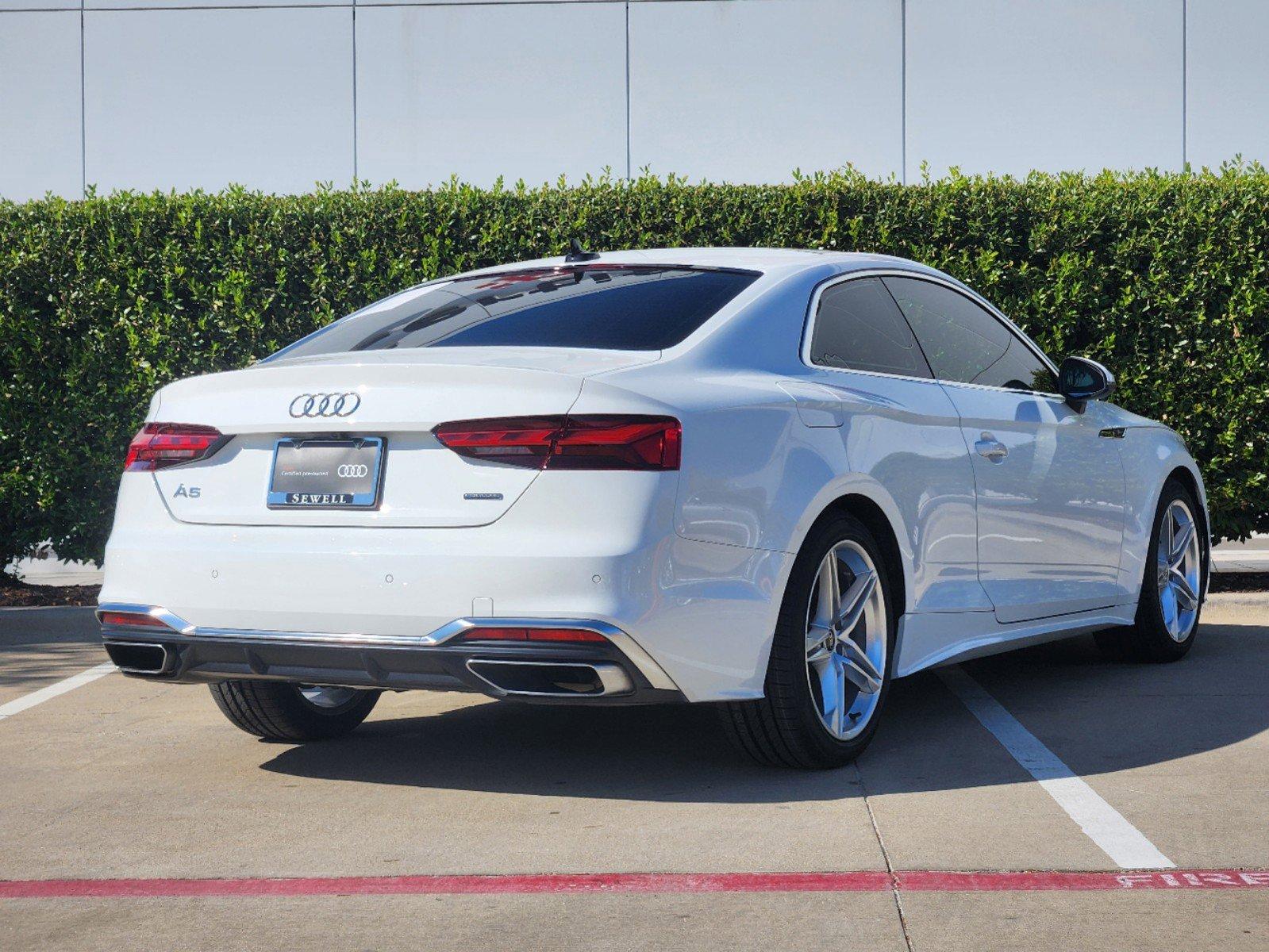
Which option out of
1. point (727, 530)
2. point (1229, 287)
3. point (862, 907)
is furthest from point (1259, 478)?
point (862, 907)

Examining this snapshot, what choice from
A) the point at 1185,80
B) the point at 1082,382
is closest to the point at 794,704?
the point at 1082,382

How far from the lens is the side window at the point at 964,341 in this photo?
19.2 feet

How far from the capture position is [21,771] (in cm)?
535

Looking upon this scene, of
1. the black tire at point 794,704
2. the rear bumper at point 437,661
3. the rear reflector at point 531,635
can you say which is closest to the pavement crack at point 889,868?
the black tire at point 794,704

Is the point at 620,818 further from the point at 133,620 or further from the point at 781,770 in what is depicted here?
the point at 133,620

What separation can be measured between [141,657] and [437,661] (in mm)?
1024

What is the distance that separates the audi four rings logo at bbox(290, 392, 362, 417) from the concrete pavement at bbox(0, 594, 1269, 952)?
1.13 metres

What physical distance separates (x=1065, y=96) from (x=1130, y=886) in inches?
421

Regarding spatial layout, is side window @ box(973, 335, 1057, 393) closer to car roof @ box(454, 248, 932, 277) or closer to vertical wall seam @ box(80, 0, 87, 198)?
car roof @ box(454, 248, 932, 277)

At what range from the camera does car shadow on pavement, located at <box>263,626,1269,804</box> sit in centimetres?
491

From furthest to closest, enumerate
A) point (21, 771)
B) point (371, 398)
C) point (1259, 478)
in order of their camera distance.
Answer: point (1259, 478) < point (21, 771) < point (371, 398)

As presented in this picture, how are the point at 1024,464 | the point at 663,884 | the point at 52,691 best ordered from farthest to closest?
the point at 52,691 < the point at 1024,464 < the point at 663,884

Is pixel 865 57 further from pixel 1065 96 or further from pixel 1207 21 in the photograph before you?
pixel 1207 21

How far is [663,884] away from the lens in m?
3.83
